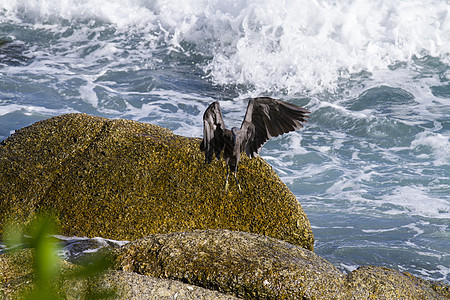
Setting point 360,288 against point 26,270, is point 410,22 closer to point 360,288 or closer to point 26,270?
point 360,288

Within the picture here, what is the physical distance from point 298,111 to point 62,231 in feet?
8.03

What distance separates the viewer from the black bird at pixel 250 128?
3.62 metres

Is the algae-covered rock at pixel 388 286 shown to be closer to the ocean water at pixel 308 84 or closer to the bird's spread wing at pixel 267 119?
the ocean water at pixel 308 84

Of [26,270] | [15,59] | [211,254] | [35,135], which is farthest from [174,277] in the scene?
[15,59]

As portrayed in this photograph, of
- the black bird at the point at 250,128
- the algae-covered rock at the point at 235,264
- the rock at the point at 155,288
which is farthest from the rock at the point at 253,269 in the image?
the black bird at the point at 250,128

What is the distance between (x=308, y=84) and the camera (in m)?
12.8

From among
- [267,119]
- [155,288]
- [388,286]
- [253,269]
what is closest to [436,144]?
[388,286]

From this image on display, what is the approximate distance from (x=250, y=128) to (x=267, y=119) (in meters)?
0.16

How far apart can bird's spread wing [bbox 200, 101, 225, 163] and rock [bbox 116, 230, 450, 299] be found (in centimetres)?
72

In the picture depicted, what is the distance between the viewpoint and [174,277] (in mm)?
3715

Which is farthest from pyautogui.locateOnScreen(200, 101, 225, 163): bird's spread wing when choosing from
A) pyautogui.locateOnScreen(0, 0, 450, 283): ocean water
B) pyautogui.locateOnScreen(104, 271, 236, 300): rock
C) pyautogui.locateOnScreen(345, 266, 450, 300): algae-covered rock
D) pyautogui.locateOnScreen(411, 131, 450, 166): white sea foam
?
pyautogui.locateOnScreen(411, 131, 450, 166): white sea foam

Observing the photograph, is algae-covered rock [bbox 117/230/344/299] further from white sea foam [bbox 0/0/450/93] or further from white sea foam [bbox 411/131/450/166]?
white sea foam [bbox 0/0/450/93]

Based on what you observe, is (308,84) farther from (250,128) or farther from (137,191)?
(250,128)

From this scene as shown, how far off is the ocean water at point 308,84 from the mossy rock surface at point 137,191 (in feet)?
3.90
